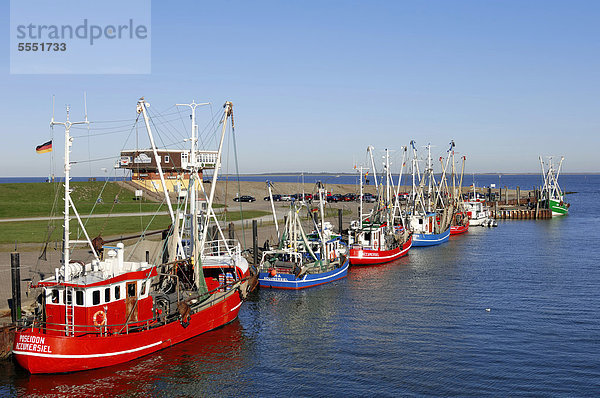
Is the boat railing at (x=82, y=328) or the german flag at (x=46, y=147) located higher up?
the german flag at (x=46, y=147)

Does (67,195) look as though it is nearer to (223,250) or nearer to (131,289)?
(131,289)

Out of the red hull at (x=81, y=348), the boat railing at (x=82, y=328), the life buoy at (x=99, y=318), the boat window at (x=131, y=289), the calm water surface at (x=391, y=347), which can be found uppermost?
the boat window at (x=131, y=289)

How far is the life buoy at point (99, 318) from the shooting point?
96.9 ft

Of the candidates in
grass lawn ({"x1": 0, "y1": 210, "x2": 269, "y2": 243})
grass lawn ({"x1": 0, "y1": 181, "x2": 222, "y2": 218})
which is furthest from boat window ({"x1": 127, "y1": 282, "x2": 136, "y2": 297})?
grass lawn ({"x1": 0, "y1": 181, "x2": 222, "y2": 218})

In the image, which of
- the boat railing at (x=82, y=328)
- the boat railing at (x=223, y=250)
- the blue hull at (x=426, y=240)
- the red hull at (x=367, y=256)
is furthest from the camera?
the blue hull at (x=426, y=240)

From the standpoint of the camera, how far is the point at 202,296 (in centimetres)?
3703

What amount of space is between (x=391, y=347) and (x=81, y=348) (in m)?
17.4

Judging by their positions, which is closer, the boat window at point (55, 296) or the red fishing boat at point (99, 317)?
the red fishing boat at point (99, 317)

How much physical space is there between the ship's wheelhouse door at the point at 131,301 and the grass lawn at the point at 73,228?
2681cm

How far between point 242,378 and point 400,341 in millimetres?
10526

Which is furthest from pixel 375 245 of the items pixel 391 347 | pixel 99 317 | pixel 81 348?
pixel 81 348

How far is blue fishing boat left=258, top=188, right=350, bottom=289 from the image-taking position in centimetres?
4909

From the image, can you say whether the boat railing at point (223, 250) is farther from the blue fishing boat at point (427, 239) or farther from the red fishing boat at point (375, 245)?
the blue fishing boat at point (427, 239)

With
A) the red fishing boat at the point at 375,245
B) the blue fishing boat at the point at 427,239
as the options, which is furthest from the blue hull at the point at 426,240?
the red fishing boat at the point at 375,245
